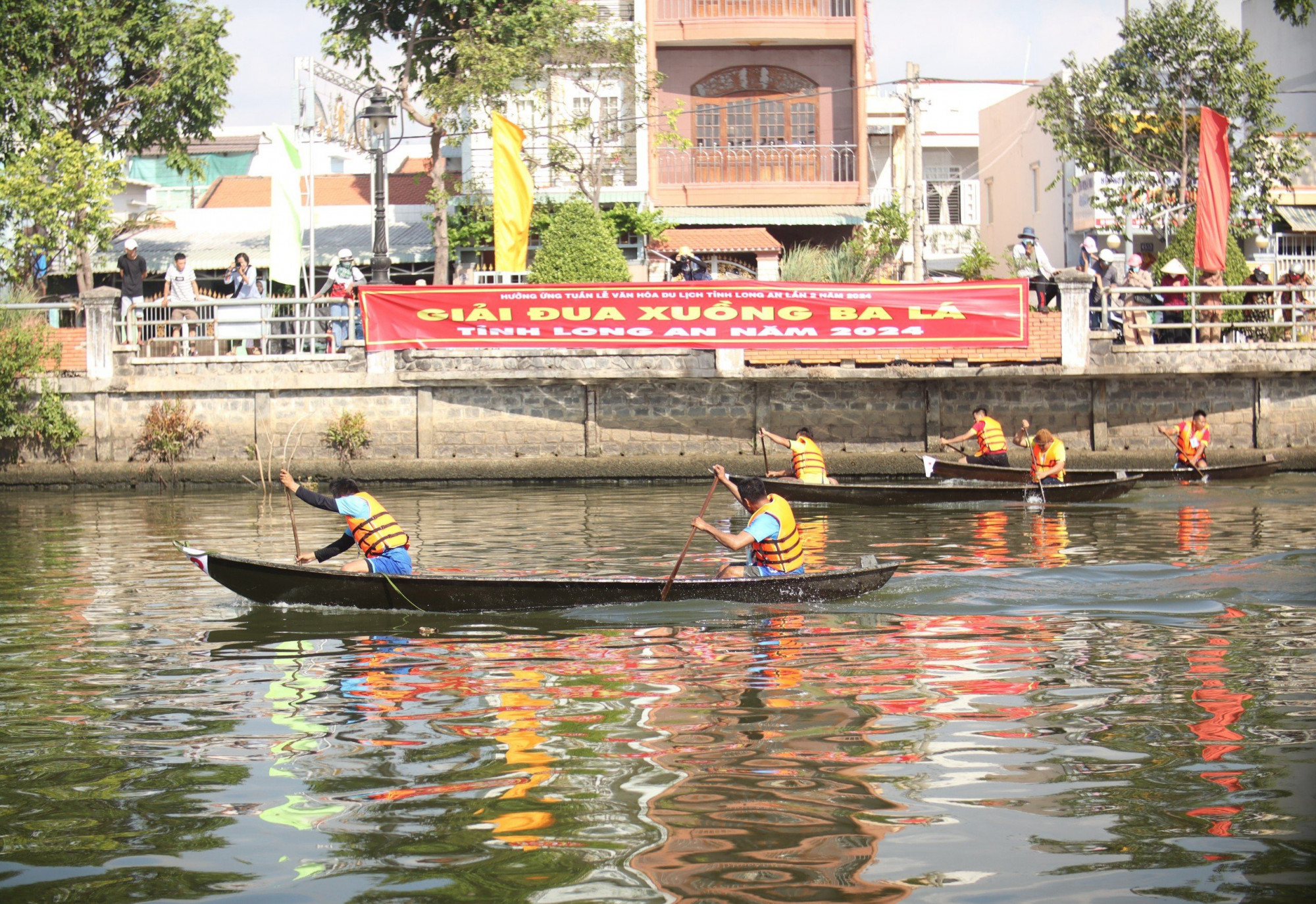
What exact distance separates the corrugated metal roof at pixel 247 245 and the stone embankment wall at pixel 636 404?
6.74 m

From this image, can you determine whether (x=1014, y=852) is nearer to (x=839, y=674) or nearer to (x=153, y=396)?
(x=839, y=674)

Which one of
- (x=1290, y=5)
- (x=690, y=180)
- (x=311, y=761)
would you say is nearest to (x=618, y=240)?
(x=690, y=180)

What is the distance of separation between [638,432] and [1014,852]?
18.0 meters

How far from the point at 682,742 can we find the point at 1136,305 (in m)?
18.6

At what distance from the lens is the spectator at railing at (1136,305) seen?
23656 mm

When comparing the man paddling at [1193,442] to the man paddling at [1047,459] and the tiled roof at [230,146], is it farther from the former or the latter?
the tiled roof at [230,146]

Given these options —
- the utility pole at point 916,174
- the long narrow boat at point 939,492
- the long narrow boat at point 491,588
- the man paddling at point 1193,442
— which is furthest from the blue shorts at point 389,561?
the utility pole at point 916,174

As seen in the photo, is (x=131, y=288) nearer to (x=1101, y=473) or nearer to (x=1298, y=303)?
(x=1101, y=473)

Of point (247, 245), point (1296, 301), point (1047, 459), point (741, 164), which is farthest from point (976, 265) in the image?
point (247, 245)

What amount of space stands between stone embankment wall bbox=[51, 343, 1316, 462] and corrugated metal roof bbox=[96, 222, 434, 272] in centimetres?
674

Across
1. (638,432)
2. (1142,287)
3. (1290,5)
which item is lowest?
(638,432)

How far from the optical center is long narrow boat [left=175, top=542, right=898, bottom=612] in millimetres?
11734

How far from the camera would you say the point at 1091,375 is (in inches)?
906

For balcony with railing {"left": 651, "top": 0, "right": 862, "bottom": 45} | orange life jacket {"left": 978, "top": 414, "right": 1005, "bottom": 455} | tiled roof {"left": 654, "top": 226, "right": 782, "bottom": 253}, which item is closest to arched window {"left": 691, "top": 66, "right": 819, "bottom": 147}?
balcony with railing {"left": 651, "top": 0, "right": 862, "bottom": 45}
